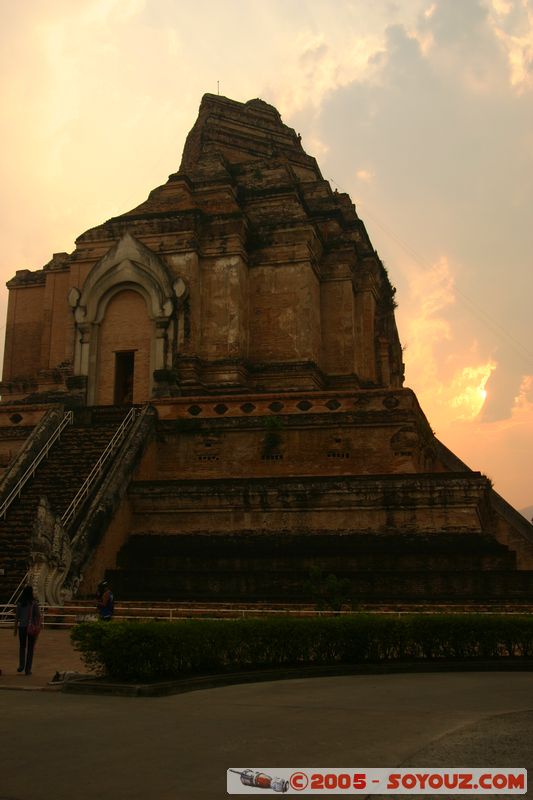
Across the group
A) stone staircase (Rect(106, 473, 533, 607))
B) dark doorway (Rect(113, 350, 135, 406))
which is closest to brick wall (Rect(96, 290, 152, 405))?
dark doorway (Rect(113, 350, 135, 406))

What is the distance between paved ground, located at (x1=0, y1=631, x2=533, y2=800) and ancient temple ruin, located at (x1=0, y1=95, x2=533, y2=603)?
628 cm

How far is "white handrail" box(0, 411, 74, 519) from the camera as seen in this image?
17.8 m

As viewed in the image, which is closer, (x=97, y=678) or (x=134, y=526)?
(x=97, y=678)

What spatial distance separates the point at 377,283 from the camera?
29.3m

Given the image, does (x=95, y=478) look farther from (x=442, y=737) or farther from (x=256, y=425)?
(x=442, y=737)

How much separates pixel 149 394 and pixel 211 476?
4496mm

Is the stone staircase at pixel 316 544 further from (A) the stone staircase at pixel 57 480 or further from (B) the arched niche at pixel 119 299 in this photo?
(B) the arched niche at pixel 119 299

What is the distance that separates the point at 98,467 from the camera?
18516mm

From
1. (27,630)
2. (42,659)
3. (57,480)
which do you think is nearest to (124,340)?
(57,480)

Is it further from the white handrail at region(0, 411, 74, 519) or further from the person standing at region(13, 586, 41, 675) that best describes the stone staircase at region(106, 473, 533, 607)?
the person standing at region(13, 586, 41, 675)

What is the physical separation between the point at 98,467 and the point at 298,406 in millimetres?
4760

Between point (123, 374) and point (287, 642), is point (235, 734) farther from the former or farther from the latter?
point (123, 374)

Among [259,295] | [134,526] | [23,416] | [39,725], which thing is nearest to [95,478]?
[134,526]

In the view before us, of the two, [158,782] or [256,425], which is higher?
[256,425]
